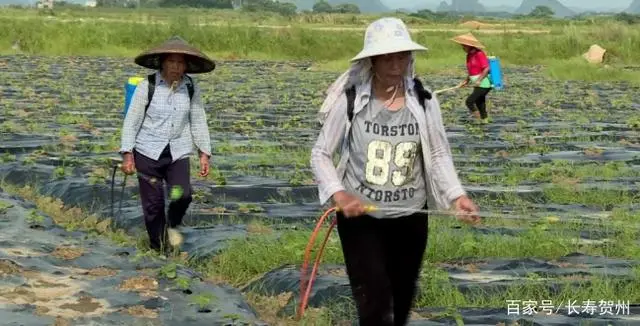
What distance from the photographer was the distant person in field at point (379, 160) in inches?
134

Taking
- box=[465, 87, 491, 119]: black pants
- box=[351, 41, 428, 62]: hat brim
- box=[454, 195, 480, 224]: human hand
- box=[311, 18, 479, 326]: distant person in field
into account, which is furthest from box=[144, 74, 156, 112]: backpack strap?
box=[465, 87, 491, 119]: black pants

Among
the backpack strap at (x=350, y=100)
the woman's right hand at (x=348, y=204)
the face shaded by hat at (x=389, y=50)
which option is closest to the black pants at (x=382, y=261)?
the woman's right hand at (x=348, y=204)

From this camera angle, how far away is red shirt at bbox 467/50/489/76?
1237 centimetres

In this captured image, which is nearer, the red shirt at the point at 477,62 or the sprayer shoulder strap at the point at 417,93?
the sprayer shoulder strap at the point at 417,93

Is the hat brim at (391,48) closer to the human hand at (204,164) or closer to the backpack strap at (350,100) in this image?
the backpack strap at (350,100)

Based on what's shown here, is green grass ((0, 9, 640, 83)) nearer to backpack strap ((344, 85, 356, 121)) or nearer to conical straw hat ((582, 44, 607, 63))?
conical straw hat ((582, 44, 607, 63))

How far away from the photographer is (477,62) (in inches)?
489

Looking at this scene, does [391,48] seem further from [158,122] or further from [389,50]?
[158,122]


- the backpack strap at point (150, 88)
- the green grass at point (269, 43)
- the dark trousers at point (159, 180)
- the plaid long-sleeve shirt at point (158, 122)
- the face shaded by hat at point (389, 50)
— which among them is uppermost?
the face shaded by hat at point (389, 50)

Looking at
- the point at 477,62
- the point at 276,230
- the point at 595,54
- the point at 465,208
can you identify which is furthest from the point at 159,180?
the point at 595,54

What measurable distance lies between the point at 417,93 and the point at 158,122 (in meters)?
2.51

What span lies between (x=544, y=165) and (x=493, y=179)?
806mm

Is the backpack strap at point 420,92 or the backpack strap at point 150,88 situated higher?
the backpack strap at point 420,92

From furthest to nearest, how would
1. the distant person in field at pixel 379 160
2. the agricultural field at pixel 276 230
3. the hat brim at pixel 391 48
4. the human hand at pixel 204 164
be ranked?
1. the human hand at pixel 204 164
2. the agricultural field at pixel 276 230
3. the distant person in field at pixel 379 160
4. the hat brim at pixel 391 48
